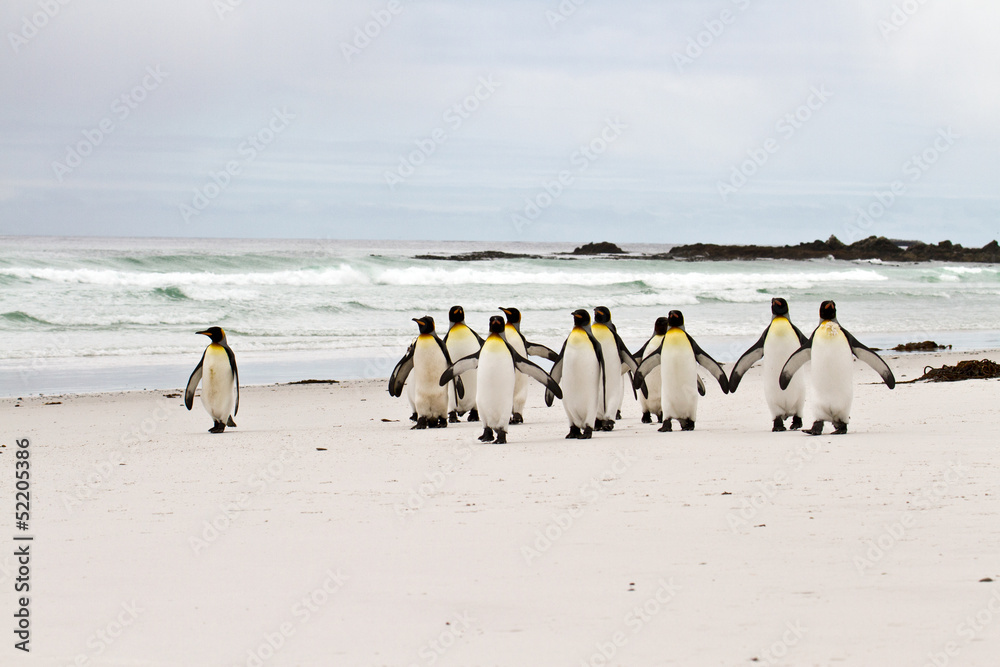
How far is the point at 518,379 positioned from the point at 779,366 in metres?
2.44

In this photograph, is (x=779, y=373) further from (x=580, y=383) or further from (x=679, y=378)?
(x=580, y=383)

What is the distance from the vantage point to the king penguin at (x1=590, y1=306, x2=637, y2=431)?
335 inches

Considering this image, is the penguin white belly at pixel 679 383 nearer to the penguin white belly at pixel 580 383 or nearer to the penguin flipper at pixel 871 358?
the penguin white belly at pixel 580 383

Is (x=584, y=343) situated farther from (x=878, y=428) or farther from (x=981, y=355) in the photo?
(x=981, y=355)

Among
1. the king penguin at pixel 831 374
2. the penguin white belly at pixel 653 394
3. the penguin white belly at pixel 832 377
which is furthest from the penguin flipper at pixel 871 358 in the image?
the penguin white belly at pixel 653 394

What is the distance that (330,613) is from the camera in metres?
3.52

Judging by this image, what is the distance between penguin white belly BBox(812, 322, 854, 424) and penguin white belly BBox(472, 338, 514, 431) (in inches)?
90.3

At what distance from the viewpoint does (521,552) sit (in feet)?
13.7

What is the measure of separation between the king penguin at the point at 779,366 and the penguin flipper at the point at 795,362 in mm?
157

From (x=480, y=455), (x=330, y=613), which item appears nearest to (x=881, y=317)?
(x=480, y=455)

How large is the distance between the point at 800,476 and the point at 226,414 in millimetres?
5293

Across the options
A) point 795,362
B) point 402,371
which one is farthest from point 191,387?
point 795,362

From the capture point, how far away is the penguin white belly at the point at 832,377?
24.8 ft

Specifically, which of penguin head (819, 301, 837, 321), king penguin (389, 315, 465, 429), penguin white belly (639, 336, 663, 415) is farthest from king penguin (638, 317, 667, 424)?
penguin head (819, 301, 837, 321)
